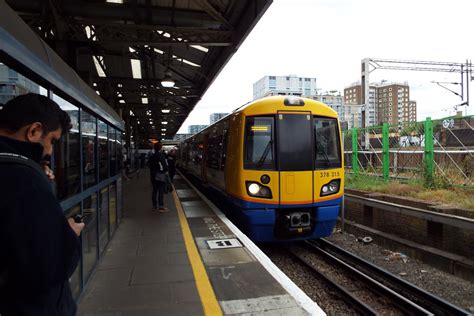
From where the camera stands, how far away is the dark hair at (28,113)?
1421 millimetres

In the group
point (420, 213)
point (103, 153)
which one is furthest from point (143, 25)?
point (420, 213)

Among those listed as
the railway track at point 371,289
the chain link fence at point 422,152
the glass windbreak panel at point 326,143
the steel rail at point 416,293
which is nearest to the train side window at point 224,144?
the glass windbreak panel at point 326,143

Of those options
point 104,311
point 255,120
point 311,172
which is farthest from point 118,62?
point 104,311

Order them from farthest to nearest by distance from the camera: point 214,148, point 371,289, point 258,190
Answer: point 214,148
point 258,190
point 371,289

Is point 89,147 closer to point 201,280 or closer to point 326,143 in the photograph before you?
point 201,280

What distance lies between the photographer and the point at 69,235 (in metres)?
1.37

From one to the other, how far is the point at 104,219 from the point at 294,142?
11.3 ft

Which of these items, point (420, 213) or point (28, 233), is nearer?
point (28, 233)

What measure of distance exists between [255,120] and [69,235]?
5473mm

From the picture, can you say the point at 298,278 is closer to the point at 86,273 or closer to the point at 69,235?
the point at 86,273

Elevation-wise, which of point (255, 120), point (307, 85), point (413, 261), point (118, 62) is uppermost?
point (307, 85)

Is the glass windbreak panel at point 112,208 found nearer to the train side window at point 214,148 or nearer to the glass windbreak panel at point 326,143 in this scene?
the train side window at point 214,148

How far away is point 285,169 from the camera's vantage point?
6547 mm

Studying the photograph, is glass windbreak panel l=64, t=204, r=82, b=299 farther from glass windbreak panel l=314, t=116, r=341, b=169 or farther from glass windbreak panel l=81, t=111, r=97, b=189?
glass windbreak panel l=314, t=116, r=341, b=169
